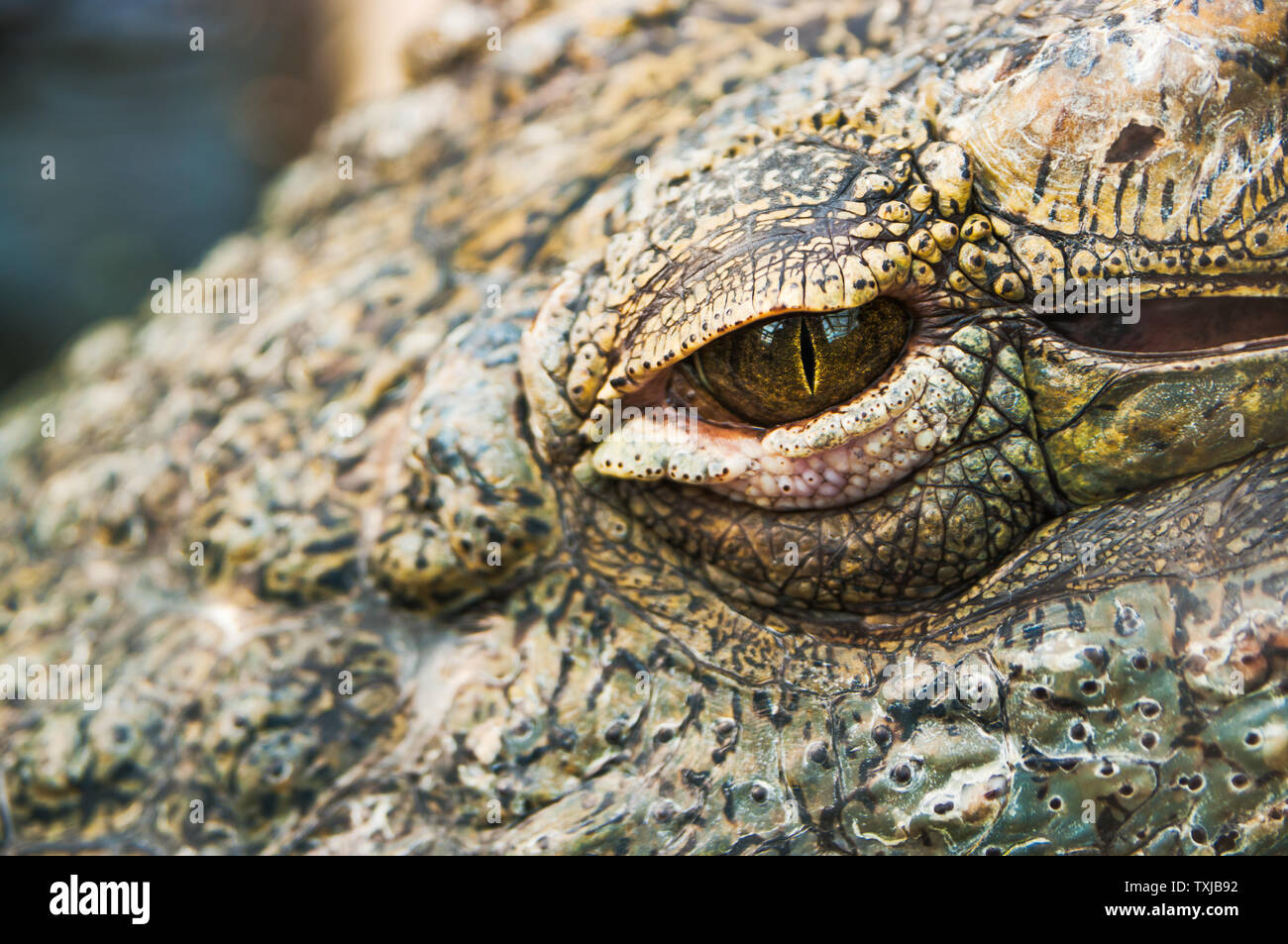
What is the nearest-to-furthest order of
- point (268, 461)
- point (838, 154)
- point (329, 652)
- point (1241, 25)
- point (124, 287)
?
1. point (1241, 25)
2. point (838, 154)
3. point (329, 652)
4. point (268, 461)
5. point (124, 287)

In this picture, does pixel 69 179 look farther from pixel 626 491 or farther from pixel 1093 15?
pixel 1093 15

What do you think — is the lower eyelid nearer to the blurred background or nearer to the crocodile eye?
the crocodile eye

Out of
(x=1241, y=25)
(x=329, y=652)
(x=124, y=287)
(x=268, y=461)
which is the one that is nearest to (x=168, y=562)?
(x=268, y=461)
